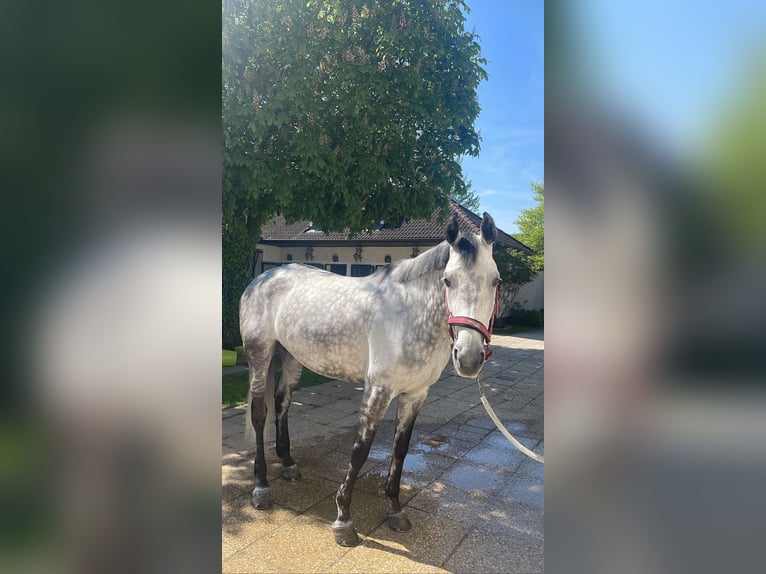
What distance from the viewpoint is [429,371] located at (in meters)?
2.81

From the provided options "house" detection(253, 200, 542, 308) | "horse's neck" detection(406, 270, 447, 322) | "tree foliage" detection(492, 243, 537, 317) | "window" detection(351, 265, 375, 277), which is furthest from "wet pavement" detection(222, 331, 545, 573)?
"tree foliage" detection(492, 243, 537, 317)

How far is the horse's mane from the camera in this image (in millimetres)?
2666

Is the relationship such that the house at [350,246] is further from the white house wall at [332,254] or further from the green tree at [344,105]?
the green tree at [344,105]

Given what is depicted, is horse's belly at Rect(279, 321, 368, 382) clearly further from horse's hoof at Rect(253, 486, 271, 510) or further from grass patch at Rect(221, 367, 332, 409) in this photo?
grass patch at Rect(221, 367, 332, 409)

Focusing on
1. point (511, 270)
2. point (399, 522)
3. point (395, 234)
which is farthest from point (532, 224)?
point (399, 522)

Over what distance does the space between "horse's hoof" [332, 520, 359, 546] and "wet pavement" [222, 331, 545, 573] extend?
43mm

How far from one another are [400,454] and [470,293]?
4.91 feet

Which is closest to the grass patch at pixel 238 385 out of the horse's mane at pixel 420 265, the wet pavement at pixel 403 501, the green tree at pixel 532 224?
the wet pavement at pixel 403 501

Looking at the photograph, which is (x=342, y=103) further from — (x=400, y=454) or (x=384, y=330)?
(x=400, y=454)
